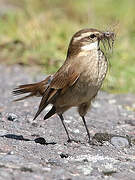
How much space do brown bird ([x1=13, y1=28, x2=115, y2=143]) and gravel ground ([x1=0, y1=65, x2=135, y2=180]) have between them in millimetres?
509

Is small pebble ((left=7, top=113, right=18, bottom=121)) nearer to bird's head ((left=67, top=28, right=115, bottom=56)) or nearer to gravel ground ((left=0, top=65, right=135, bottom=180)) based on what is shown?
gravel ground ((left=0, top=65, right=135, bottom=180))

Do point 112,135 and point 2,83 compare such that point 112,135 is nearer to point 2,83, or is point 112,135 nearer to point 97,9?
point 2,83

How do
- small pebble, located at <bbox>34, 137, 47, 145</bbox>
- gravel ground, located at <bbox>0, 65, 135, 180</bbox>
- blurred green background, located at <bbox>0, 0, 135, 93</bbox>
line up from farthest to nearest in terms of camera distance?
blurred green background, located at <bbox>0, 0, 135, 93</bbox> → small pebble, located at <bbox>34, 137, 47, 145</bbox> → gravel ground, located at <bbox>0, 65, 135, 180</bbox>

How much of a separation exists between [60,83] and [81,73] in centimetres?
36

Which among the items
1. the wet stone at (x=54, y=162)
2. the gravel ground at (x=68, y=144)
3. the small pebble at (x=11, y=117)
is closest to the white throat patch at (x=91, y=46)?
the gravel ground at (x=68, y=144)

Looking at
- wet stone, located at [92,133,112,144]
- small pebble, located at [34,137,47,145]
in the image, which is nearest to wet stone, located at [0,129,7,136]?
small pebble, located at [34,137,47,145]

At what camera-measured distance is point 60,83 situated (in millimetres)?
6629

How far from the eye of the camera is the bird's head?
6.42 meters

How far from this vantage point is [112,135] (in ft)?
23.1

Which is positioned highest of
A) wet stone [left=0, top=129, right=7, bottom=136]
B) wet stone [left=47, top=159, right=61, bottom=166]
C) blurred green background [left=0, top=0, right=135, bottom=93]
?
wet stone [left=47, top=159, right=61, bottom=166]

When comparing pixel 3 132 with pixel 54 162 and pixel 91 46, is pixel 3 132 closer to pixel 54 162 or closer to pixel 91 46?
Result: pixel 54 162

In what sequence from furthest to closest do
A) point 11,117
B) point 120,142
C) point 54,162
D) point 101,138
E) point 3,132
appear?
point 11,117
point 101,138
point 120,142
point 3,132
point 54,162

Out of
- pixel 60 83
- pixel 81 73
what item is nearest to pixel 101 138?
pixel 60 83

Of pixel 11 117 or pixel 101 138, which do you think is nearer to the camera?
pixel 101 138
